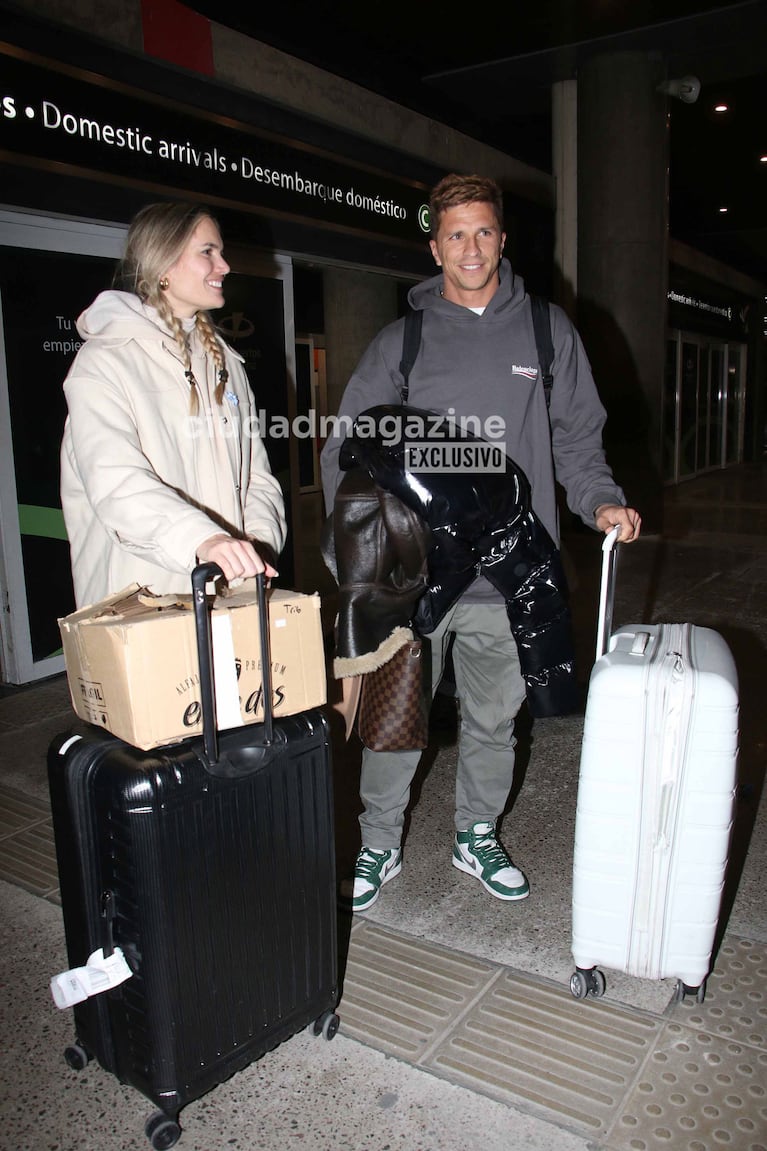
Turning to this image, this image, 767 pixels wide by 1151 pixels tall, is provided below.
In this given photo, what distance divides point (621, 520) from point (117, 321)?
4.65 ft

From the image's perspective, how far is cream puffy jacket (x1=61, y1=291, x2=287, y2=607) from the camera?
1990 millimetres

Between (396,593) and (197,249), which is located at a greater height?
(197,249)

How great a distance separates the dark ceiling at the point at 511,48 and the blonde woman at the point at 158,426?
4.73 meters

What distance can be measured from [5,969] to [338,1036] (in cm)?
102

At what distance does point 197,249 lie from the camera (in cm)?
224

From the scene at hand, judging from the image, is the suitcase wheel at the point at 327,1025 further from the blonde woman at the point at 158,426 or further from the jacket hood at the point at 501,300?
the jacket hood at the point at 501,300

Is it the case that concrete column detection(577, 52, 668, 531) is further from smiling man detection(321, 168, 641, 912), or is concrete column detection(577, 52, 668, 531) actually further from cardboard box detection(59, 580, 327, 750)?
cardboard box detection(59, 580, 327, 750)

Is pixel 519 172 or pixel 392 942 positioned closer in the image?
pixel 392 942

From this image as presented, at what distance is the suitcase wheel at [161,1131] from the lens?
1.85 m

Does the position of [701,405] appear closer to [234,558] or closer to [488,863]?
[488,863]

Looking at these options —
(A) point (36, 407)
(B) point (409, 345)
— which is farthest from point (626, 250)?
(B) point (409, 345)

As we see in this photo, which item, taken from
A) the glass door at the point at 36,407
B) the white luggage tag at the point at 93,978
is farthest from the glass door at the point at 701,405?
the white luggage tag at the point at 93,978

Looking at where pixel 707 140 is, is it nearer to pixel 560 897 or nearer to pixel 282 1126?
pixel 560 897

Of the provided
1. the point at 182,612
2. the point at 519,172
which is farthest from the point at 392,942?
the point at 519,172
